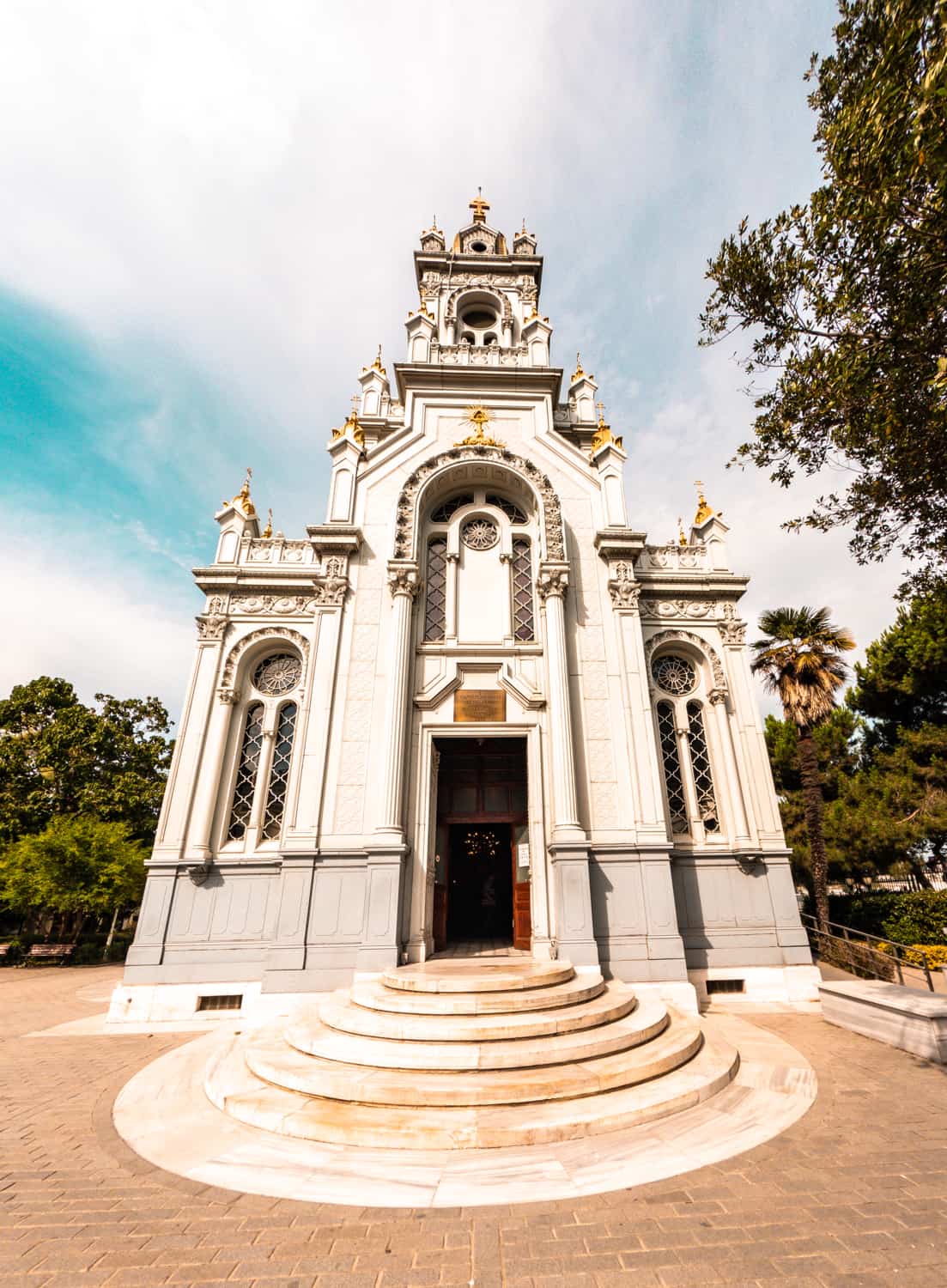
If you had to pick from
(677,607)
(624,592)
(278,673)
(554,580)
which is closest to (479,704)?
(554,580)

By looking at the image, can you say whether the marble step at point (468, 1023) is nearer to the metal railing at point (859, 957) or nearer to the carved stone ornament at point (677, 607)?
the metal railing at point (859, 957)

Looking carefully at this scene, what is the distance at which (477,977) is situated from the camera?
8.77 metres

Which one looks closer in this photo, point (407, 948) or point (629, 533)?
point (407, 948)

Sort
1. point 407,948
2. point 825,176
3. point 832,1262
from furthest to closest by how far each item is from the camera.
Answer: point 407,948 → point 825,176 → point 832,1262

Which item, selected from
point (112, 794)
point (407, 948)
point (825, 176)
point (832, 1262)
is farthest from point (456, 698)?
→ point (112, 794)

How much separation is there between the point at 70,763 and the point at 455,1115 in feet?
87.4

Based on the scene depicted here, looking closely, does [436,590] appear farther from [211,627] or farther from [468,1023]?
[468,1023]

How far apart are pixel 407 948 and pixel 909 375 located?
13168 mm

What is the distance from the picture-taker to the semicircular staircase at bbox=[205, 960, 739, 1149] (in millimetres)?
5906

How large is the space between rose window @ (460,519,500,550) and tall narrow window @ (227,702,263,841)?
22.6ft

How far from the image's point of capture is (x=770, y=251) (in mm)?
8727

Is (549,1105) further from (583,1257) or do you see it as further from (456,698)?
(456,698)

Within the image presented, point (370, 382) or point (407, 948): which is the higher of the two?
point (370, 382)

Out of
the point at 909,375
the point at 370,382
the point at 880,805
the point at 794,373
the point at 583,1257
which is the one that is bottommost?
the point at 583,1257
